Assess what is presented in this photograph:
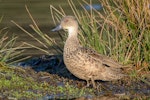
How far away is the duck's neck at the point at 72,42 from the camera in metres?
10.7

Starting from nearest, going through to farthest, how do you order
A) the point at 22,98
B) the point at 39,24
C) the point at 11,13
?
the point at 22,98 → the point at 39,24 → the point at 11,13

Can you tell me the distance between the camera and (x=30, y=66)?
12.5 m

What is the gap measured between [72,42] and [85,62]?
0.44m

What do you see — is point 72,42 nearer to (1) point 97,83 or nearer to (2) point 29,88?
(1) point 97,83

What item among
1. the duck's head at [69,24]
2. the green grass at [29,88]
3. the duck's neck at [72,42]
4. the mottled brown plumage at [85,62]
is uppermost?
the duck's head at [69,24]

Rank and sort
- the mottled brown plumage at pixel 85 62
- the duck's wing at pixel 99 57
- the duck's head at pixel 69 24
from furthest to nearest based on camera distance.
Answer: the duck's head at pixel 69 24 < the duck's wing at pixel 99 57 < the mottled brown plumage at pixel 85 62

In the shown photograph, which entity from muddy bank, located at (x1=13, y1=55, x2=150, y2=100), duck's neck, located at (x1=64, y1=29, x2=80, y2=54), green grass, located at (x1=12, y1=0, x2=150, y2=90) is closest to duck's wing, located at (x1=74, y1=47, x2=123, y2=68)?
duck's neck, located at (x1=64, y1=29, x2=80, y2=54)

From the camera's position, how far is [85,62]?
1050 centimetres

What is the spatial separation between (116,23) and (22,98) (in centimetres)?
222

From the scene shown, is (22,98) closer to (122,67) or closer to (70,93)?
(70,93)

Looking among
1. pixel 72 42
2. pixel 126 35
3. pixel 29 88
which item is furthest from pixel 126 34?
pixel 29 88

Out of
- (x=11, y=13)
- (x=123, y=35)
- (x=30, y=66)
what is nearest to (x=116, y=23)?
(x=123, y=35)

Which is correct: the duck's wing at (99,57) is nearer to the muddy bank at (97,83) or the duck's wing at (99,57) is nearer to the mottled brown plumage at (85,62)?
the mottled brown plumage at (85,62)

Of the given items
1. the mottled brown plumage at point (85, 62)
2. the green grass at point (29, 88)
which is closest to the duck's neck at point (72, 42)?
the mottled brown plumage at point (85, 62)
